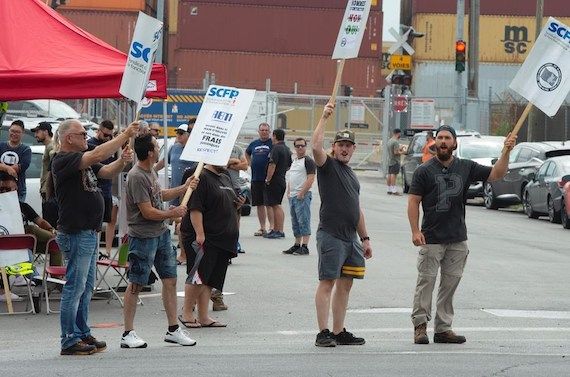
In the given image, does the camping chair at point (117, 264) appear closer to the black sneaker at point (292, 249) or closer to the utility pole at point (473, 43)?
the black sneaker at point (292, 249)

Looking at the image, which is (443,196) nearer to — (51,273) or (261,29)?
(51,273)

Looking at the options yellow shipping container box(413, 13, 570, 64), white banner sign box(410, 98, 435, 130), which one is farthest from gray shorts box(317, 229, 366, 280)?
yellow shipping container box(413, 13, 570, 64)

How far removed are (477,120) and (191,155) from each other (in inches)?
1639

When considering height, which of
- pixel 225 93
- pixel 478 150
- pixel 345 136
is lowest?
pixel 478 150

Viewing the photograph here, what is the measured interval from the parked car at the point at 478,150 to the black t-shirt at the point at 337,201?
22.1 m

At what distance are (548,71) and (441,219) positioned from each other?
174cm

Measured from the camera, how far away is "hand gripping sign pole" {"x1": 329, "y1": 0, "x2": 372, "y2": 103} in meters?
11.7

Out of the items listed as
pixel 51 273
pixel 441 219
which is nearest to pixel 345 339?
pixel 441 219

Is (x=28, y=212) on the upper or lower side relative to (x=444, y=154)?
lower

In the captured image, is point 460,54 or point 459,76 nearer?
point 460,54

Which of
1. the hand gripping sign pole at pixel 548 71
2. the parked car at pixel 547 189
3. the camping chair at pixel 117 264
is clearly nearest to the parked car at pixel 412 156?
the parked car at pixel 547 189

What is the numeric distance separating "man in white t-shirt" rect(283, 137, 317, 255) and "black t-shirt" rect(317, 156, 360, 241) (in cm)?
787

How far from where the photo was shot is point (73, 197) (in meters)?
10.8

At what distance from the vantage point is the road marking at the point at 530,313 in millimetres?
13898
